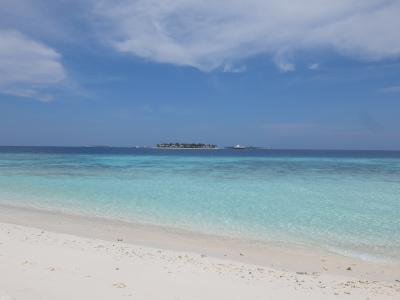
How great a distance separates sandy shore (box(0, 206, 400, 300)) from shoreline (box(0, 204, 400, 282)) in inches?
0.8

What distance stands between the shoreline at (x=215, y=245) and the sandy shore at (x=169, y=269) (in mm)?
21

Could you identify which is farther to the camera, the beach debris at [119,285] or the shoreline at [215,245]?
the shoreline at [215,245]

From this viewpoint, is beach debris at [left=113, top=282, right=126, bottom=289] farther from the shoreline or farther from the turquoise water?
the turquoise water

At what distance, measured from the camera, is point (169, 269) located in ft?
19.6

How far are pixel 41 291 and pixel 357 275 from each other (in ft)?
16.6

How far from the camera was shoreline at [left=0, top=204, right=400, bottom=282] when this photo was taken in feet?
22.3

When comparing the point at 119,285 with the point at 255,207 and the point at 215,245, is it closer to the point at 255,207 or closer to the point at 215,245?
the point at 215,245

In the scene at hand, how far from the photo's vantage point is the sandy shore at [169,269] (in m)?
4.86

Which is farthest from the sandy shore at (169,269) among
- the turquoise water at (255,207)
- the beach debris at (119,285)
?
the turquoise water at (255,207)

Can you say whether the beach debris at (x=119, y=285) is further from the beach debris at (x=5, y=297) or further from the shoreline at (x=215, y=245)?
the shoreline at (x=215, y=245)

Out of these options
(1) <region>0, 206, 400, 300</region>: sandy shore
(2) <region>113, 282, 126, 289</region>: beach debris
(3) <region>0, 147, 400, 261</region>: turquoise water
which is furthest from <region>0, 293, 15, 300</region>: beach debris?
(3) <region>0, 147, 400, 261</region>: turquoise water

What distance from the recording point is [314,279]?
19.3ft

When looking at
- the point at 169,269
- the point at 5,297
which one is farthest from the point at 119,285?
the point at 5,297

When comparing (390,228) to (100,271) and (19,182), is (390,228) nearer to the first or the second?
(100,271)
